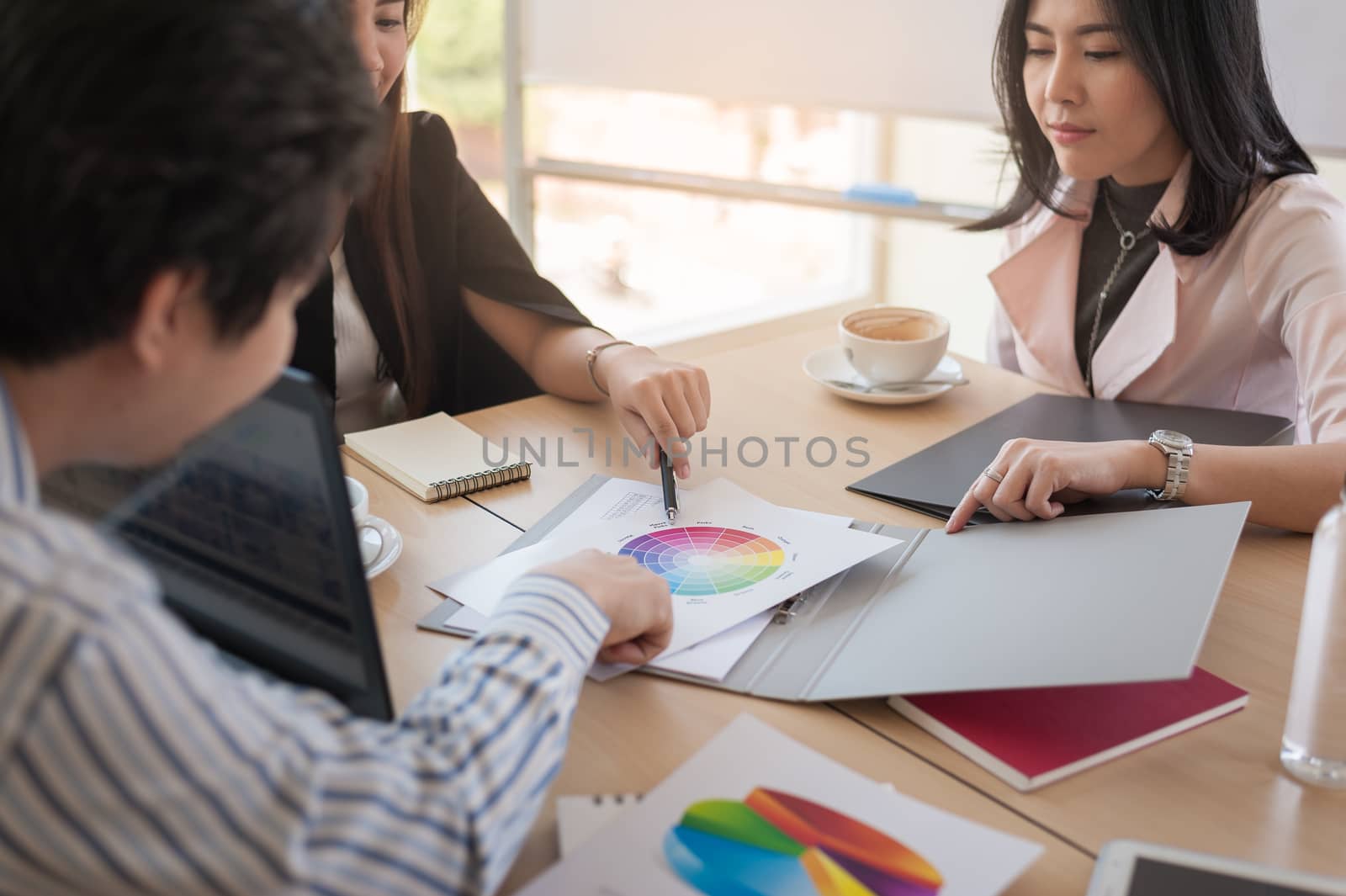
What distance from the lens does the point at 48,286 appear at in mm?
487

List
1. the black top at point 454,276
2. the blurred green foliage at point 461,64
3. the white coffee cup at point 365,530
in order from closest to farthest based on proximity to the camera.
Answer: the white coffee cup at point 365,530
the black top at point 454,276
the blurred green foliage at point 461,64

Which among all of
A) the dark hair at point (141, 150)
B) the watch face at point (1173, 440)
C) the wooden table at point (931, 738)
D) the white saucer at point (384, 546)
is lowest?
the wooden table at point (931, 738)

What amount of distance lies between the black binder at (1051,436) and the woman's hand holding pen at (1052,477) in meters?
0.02

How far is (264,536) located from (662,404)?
554 mm

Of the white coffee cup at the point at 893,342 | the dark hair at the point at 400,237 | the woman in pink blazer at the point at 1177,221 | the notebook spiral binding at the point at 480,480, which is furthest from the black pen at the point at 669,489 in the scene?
the dark hair at the point at 400,237

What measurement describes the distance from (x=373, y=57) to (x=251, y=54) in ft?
2.92

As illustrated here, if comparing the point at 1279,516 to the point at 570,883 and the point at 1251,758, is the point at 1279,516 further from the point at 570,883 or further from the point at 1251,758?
the point at 570,883

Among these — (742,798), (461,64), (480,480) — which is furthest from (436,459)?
(461,64)

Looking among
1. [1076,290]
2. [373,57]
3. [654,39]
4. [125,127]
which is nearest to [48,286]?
[125,127]

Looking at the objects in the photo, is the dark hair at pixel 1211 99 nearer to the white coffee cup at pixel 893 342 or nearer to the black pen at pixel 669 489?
the white coffee cup at pixel 893 342

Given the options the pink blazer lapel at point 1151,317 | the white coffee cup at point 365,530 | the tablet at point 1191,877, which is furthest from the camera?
the pink blazer lapel at point 1151,317

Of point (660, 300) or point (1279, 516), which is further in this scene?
point (660, 300)

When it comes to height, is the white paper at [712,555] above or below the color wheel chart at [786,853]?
above

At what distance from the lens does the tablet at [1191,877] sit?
24.0 inches
